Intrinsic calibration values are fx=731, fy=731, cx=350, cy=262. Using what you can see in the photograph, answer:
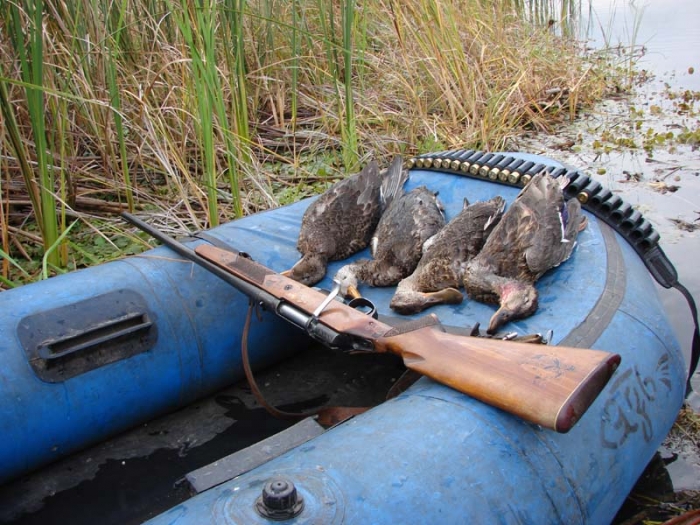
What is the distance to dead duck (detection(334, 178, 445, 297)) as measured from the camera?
3549mm

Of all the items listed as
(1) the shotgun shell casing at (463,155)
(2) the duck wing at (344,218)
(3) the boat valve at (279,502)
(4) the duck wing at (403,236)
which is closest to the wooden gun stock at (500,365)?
(3) the boat valve at (279,502)

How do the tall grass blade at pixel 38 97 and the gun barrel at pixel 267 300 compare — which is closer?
the gun barrel at pixel 267 300

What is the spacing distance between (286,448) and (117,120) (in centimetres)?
253

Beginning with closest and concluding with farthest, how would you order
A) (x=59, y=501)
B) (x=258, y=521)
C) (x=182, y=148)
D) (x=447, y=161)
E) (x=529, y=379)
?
(x=258, y=521)
(x=529, y=379)
(x=59, y=501)
(x=447, y=161)
(x=182, y=148)

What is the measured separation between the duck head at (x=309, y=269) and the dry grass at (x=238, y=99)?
2.81ft

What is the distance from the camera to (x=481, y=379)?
2152mm

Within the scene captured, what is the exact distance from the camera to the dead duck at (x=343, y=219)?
142 inches

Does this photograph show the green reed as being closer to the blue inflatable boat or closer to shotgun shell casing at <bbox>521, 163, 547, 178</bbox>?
the blue inflatable boat

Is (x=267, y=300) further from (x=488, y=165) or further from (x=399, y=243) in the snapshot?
(x=488, y=165)

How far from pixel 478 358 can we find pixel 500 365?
0.25 ft

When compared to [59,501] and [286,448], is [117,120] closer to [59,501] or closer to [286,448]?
[59,501]

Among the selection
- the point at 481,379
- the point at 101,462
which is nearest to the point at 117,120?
the point at 101,462

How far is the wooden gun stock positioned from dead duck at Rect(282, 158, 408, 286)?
991 millimetres

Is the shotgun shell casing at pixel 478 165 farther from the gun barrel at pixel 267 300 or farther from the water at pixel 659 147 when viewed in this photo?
the gun barrel at pixel 267 300
